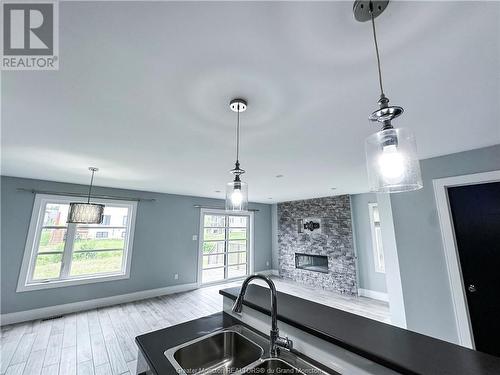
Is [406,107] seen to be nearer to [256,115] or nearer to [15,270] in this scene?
[256,115]

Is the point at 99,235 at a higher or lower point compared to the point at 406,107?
lower

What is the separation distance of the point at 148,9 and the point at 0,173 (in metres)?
4.61

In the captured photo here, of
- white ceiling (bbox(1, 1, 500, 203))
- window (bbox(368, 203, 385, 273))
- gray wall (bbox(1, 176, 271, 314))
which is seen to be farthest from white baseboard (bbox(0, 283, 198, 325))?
window (bbox(368, 203, 385, 273))

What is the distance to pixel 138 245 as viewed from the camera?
4.77 m

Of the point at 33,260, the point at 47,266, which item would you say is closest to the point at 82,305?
the point at 47,266

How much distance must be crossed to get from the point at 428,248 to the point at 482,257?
0.43m

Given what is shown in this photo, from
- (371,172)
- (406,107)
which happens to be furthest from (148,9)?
(406,107)

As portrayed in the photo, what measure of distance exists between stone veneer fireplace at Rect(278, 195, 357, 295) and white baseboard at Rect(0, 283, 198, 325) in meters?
3.22

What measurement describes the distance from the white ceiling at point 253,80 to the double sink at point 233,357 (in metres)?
1.57

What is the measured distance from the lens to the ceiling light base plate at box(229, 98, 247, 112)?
1515mm

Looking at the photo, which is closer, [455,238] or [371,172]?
[371,172]

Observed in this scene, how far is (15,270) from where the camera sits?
3559 millimetres

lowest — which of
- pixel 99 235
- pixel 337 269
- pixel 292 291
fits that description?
pixel 292 291

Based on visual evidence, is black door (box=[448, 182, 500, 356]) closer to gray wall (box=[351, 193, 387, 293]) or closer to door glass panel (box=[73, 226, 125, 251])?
gray wall (box=[351, 193, 387, 293])
